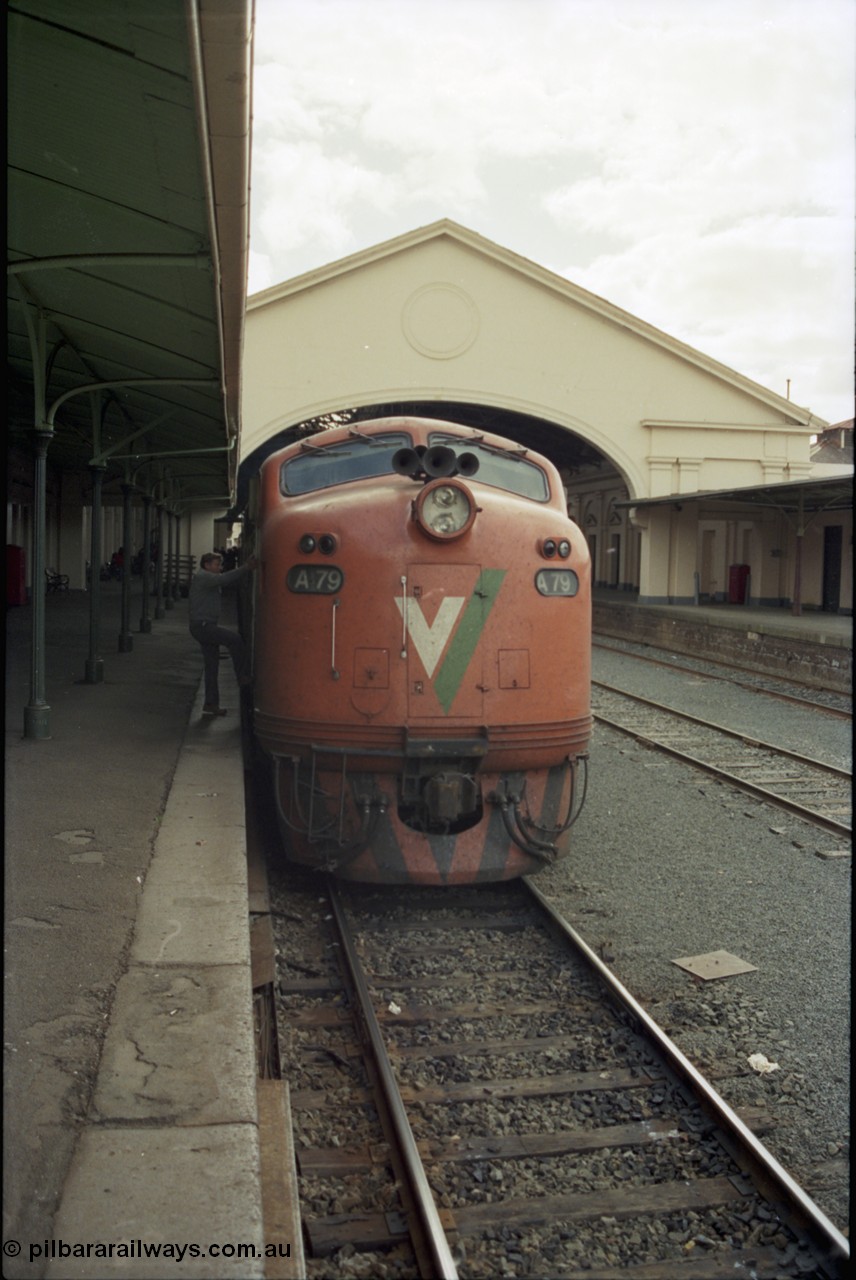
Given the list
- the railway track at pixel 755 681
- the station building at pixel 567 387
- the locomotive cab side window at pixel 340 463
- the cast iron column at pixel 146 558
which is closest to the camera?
the locomotive cab side window at pixel 340 463

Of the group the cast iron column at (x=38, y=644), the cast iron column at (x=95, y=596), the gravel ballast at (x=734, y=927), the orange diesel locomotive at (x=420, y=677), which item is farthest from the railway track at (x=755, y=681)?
the cast iron column at (x=38, y=644)

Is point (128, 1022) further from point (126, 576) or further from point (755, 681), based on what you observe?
point (755, 681)

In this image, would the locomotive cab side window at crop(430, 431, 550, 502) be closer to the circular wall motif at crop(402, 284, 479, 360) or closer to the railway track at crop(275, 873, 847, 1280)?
the railway track at crop(275, 873, 847, 1280)

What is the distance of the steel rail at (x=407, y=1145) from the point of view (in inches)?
123

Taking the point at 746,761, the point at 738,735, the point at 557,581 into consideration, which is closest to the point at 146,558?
the point at 738,735

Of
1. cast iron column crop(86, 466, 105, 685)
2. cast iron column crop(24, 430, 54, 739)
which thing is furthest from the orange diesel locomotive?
cast iron column crop(86, 466, 105, 685)

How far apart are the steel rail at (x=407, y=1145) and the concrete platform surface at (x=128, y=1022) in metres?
0.63

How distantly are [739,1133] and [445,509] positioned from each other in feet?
10.9

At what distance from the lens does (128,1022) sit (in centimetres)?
371

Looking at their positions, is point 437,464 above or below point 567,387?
below

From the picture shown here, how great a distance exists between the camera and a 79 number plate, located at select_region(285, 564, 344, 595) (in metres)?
5.82

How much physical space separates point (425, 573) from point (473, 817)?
4.71ft

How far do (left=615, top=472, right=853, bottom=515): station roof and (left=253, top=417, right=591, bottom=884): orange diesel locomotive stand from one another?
15.2 metres

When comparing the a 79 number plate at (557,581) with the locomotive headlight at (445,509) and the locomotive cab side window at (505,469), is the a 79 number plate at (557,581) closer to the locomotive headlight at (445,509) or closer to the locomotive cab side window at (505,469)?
the locomotive headlight at (445,509)
